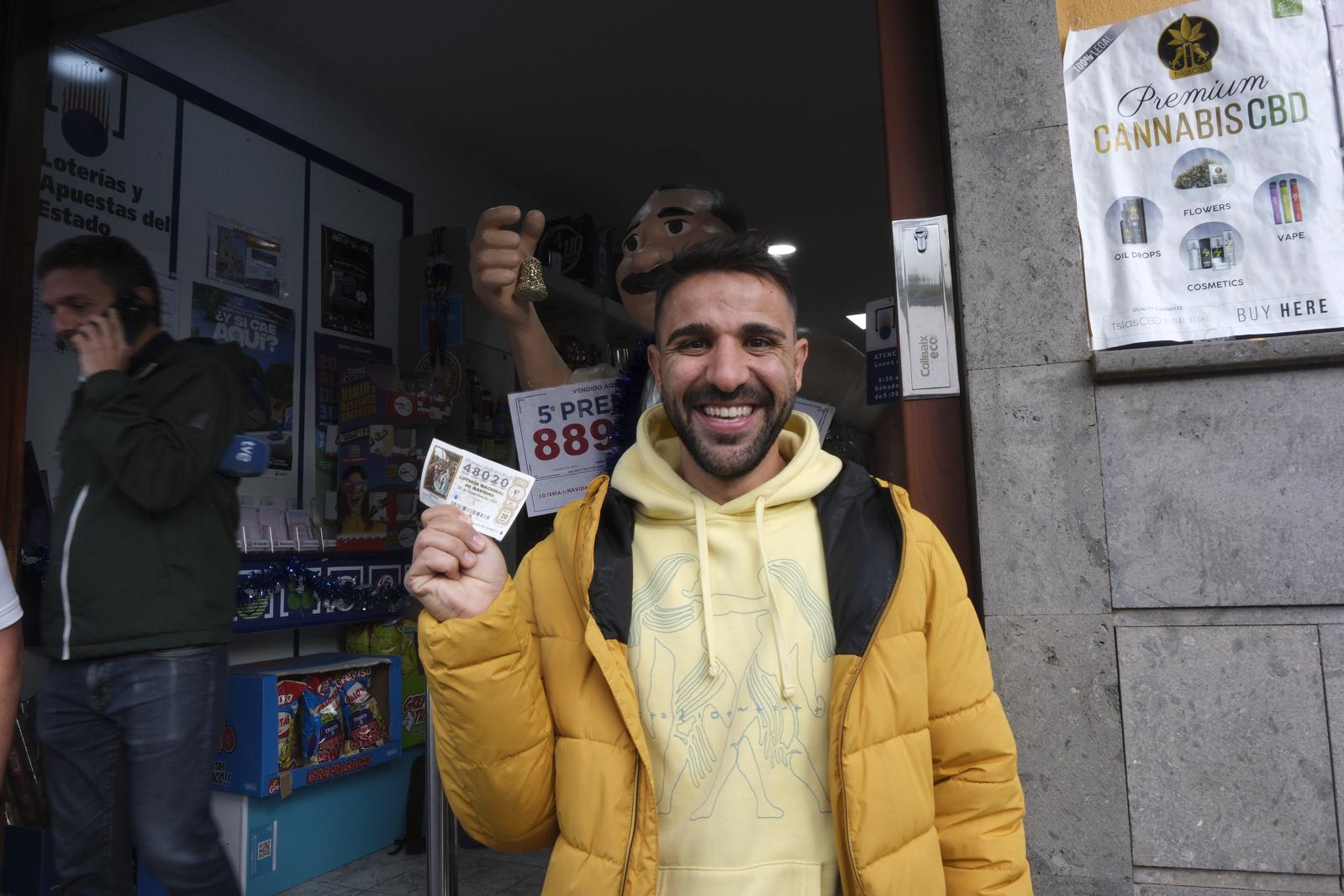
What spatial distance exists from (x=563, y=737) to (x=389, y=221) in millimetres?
4583

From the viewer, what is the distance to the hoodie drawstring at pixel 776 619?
146cm

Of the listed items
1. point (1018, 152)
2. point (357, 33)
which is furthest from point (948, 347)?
point (357, 33)

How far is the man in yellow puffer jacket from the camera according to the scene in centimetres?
138

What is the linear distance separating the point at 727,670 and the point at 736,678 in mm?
21

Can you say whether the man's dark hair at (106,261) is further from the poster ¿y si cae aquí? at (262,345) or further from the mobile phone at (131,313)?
the poster ¿y si cae aquí? at (262,345)

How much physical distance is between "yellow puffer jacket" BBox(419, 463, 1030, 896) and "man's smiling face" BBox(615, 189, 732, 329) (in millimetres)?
1385

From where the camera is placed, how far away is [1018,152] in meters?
2.04

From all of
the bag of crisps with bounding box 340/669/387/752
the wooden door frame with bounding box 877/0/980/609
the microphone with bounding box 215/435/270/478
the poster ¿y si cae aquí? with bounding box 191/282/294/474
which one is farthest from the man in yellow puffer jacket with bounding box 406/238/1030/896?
the poster ¿y si cae aquí? with bounding box 191/282/294/474

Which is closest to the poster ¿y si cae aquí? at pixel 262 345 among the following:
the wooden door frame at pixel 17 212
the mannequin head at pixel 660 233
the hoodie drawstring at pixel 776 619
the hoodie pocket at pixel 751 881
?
the wooden door frame at pixel 17 212

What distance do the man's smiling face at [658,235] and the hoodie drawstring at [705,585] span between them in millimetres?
1370

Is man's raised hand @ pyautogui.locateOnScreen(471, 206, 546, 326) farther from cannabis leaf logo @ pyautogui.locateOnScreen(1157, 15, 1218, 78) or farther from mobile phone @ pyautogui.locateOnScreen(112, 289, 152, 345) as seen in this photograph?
cannabis leaf logo @ pyautogui.locateOnScreen(1157, 15, 1218, 78)

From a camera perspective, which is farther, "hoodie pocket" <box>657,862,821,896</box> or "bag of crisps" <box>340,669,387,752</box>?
"bag of crisps" <box>340,669,387,752</box>

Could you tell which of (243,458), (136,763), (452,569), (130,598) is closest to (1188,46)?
(452,569)

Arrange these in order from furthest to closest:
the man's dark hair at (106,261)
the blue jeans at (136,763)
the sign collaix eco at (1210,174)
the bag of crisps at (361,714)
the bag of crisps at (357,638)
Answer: the bag of crisps at (357,638) → the bag of crisps at (361,714) → the man's dark hair at (106,261) → the blue jeans at (136,763) → the sign collaix eco at (1210,174)
